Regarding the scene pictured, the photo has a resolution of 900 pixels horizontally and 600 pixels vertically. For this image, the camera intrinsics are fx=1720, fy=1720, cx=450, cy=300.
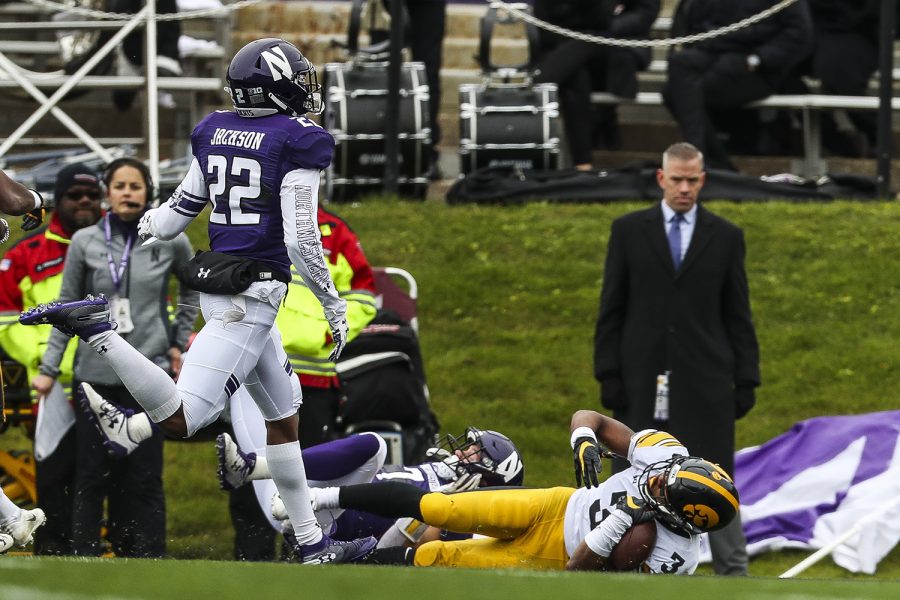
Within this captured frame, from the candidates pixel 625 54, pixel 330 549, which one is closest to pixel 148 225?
pixel 330 549

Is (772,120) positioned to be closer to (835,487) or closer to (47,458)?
(835,487)

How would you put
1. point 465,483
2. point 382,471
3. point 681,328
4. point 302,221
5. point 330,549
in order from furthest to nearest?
point 681,328, point 382,471, point 465,483, point 330,549, point 302,221

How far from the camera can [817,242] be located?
1117 centimetres

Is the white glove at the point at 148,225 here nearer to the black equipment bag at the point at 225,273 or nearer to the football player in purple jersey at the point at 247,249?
the football player in purple jersey at the point at 247,249

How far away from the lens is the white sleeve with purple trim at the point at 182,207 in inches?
234

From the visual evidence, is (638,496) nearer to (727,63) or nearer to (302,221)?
(302,221)

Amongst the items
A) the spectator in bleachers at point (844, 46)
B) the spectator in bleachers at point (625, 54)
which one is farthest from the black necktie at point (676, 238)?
the spectator in bleachers at point (844, 46)

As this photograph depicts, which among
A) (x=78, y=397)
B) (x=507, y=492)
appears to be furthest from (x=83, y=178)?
(x=507, y=492)

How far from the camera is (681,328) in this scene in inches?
303

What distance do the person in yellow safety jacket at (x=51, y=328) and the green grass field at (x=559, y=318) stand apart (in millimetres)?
643

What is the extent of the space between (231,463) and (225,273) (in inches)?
37.2

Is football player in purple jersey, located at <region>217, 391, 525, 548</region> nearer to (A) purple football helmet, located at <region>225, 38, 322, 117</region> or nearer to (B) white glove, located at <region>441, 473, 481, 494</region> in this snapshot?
(B) white glove, located at <region>441, 473, 481, 494</region>

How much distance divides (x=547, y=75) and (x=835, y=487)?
4489 millimetres

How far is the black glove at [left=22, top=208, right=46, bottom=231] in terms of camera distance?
577 cm
